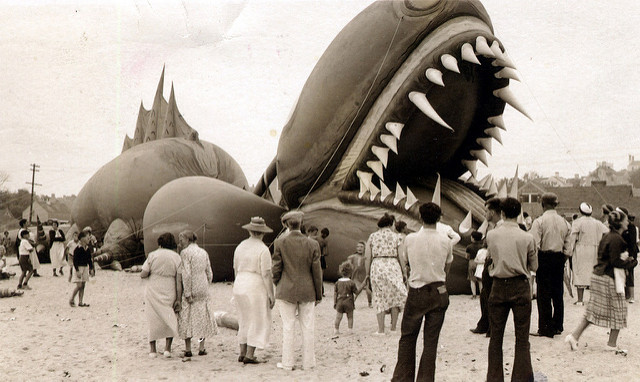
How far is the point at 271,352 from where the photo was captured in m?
6.12

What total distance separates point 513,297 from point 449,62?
412cm

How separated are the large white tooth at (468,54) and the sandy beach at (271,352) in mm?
3373

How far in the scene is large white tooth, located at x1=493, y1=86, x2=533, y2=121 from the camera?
7998 mm

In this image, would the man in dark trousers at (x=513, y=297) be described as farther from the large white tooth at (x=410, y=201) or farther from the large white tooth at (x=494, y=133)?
the large white tooth at (x=494, y=133)

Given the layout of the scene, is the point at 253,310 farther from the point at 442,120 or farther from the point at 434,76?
the point at 434,76

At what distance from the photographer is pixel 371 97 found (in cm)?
856

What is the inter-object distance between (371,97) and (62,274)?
10548 mm

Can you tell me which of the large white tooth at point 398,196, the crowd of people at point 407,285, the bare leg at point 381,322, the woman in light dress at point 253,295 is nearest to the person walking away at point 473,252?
the crowd of people at point 407,285

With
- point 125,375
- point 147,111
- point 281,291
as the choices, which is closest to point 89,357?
point 125,375

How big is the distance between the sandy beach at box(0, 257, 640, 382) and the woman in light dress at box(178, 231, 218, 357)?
253mm

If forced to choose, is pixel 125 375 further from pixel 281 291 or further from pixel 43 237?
pixel 43 237

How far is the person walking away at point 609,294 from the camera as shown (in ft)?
18.3

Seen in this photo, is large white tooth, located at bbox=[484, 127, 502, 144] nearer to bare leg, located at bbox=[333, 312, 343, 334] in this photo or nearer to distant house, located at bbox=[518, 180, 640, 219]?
bare leg, located at bbox=[333, 312, 343, 334]

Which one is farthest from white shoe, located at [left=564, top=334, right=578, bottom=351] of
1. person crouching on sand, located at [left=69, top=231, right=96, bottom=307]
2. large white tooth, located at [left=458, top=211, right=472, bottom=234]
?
person crouching on sand, located at [left=69, top=231, right=96, bottom=307]
